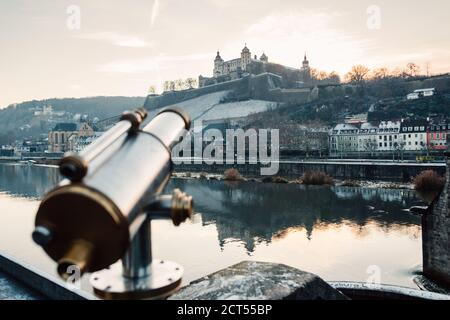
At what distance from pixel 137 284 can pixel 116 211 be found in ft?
1.30

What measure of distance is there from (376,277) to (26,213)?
70.8ft

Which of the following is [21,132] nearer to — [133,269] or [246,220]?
[246,220]

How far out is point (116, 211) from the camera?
127 cm

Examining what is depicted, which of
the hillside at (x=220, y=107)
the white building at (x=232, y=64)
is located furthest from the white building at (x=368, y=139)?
the white building at (x=232, y=64)

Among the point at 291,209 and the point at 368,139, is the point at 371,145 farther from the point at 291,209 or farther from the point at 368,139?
the point at 291,209

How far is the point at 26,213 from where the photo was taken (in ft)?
83.7

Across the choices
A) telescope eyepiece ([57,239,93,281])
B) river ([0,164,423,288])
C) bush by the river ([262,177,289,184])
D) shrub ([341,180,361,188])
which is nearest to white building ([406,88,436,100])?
bush by the river ([262,177,289,184])

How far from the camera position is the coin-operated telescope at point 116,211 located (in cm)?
128

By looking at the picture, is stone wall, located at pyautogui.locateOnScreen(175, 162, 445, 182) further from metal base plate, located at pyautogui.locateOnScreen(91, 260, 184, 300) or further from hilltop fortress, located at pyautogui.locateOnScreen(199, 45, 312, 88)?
hilltop fortress, located at pyautogui.locateOnScreen(199, 45, 312, 88)

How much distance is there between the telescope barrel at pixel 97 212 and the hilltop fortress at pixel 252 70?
106m

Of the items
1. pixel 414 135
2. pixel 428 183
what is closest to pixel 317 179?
pixel 428 183

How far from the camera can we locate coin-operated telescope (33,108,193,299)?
1278 millimetres

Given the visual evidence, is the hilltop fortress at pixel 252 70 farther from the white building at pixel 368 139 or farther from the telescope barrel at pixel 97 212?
the telescope barrel at pixel 97 212
